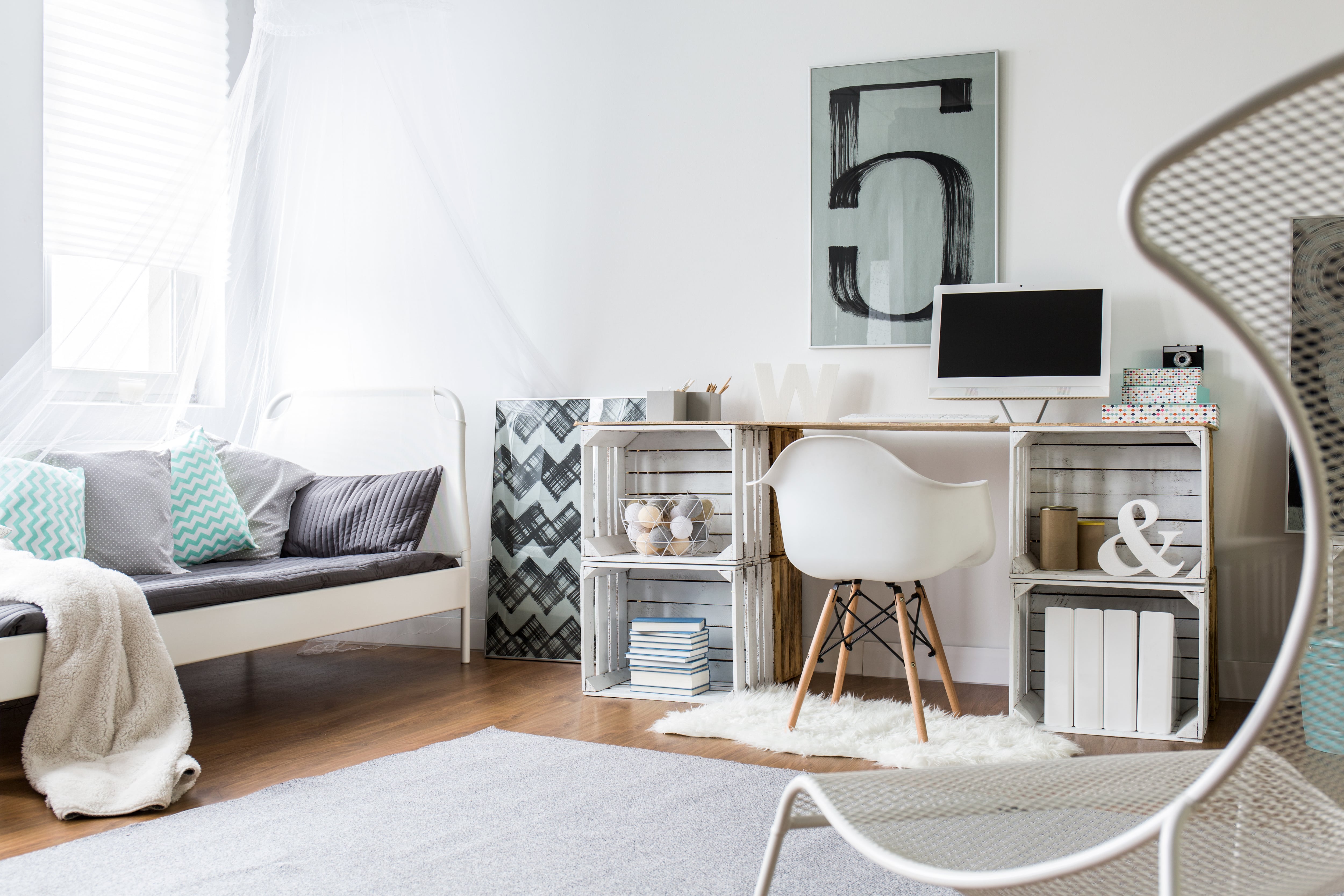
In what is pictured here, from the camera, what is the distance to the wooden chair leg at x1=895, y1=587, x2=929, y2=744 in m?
2.67

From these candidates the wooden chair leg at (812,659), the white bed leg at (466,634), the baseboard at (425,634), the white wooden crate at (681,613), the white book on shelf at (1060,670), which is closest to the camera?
the wooden chair leg at (812,659)

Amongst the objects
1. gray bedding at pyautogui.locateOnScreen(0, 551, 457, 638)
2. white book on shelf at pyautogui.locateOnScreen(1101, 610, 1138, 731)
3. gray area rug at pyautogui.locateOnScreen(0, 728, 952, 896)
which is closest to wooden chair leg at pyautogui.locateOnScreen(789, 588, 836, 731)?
gray area rug at pyautogui.locateOnScreen(0, 728, 952, 896)

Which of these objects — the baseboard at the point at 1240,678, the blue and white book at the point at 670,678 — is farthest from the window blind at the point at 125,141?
the baseboard at the point at 1240,678

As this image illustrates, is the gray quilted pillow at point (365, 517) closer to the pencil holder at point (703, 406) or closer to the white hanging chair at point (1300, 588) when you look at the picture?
the pencil holder at point (703, 406)

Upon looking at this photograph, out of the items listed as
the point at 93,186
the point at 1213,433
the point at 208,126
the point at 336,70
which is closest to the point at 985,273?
the point at 1213,433

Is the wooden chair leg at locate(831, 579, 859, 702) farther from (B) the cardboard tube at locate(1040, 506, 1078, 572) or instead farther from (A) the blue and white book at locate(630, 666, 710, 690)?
(B) the cardboard tube at locate(1040, 506, 1078, 572)

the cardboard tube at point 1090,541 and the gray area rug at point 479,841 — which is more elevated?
the cardboard tube at point 1090,541

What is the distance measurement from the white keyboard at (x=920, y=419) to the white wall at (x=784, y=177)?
0.34 m

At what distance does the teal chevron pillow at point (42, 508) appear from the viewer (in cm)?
283

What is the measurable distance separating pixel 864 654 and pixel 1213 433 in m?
1.28

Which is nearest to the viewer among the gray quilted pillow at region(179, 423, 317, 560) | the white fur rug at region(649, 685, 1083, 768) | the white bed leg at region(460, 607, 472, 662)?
the white fur rug at region(649, 685, 1083, 768)

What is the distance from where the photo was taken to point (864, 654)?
365cm

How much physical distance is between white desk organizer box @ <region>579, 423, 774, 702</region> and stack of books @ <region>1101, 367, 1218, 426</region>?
1.05 metres

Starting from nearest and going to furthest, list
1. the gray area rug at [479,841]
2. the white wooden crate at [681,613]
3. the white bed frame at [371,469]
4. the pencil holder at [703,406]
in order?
1. the gray area rug at [479,841]
2. the white bed frame at [371,469]
3. the white wooden crate at [681,613]
4. the pencil holder at [703,406]
